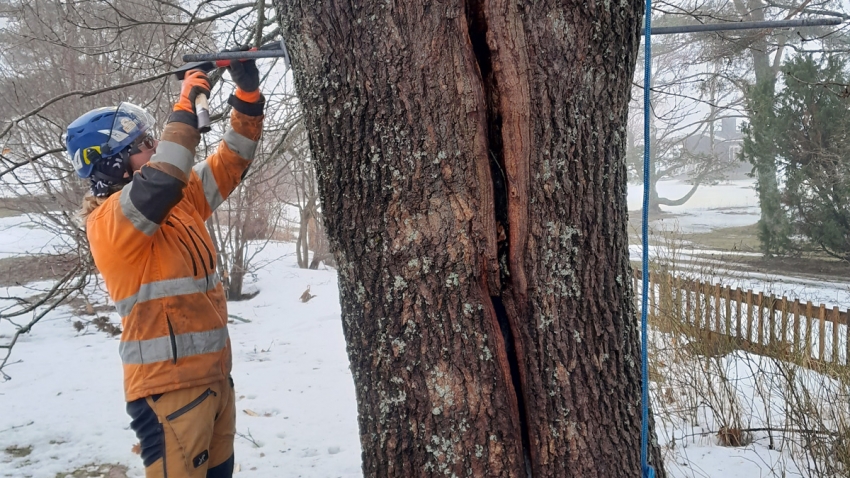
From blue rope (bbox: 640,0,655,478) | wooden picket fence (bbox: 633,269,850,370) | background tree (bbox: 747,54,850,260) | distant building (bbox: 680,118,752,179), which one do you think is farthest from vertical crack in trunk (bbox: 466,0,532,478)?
distant building (bbox: 680,118,752,179)

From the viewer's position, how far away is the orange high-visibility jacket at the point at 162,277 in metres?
1.87

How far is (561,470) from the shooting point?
4.36 ft

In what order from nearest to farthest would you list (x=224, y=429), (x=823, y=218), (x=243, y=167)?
(x=224, y=429), (x=243, y=167), (x=823, y=218)

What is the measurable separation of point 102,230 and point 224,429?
0.99m

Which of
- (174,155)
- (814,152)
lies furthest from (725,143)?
(174,155)

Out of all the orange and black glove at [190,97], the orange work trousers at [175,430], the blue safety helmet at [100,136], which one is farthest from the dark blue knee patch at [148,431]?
the orange and black glove at [190,97]

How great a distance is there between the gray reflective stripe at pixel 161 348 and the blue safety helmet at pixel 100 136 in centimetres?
72

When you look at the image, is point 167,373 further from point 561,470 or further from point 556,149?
point 556,149

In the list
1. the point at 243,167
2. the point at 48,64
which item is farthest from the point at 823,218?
the point at 48,64

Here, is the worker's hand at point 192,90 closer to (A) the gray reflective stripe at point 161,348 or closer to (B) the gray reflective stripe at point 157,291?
(B) the gray reflective stripe at point 157,291

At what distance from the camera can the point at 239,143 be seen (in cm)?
238

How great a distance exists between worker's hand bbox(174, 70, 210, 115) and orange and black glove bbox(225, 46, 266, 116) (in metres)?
0.13

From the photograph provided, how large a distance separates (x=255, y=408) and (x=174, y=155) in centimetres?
320

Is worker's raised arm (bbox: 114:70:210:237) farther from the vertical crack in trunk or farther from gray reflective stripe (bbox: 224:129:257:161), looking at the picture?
the vertical crack in trunk
